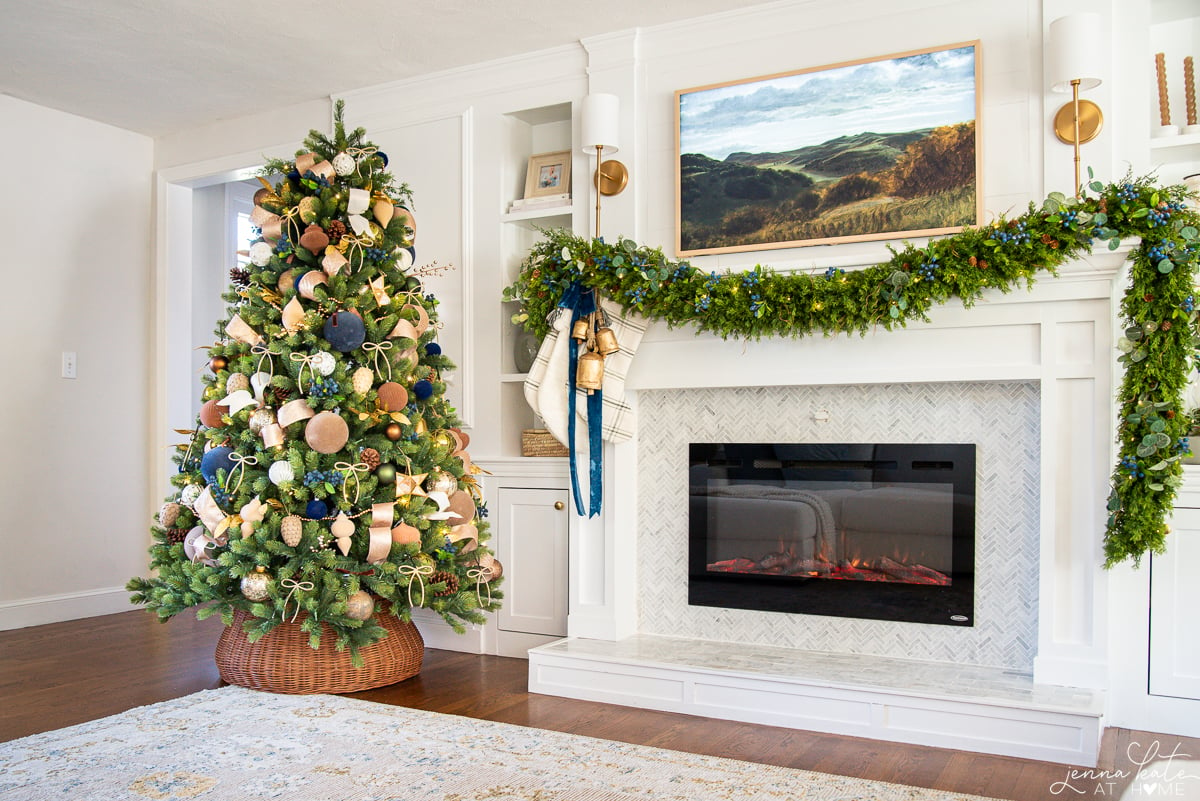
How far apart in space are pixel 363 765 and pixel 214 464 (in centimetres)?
121

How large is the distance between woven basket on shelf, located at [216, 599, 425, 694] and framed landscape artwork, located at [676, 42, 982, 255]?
5.91ft

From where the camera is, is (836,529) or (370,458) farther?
(836,529)

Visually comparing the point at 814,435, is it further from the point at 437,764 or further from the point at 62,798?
the point at 62,798

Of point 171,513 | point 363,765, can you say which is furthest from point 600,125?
point 363,765

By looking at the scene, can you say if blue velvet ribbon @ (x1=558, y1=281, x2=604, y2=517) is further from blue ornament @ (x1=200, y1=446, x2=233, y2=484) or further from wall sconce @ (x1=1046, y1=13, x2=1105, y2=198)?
wall sconce @ (x1=1046, y1=13, x2=1105, y2=198)

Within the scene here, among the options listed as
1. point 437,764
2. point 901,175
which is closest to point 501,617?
point 437,764

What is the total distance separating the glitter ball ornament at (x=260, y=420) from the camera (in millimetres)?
3117

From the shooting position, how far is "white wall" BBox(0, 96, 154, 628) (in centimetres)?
437

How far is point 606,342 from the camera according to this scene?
10.9ft

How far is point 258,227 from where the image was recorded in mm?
3352

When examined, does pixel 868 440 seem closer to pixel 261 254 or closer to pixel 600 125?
pixel 600 125

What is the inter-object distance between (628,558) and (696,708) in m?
0.69

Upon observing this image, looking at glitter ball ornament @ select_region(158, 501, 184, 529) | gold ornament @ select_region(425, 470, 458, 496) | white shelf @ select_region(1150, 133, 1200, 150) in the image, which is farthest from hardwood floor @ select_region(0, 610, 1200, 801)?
white shelf @ select_region(1150, 133, 1200, 150)

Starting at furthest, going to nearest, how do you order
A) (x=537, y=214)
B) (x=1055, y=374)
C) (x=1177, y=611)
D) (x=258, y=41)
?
(x=537, y=214), (x=258, y=41), (x=1055, y=374), (x=1177, y=611)
